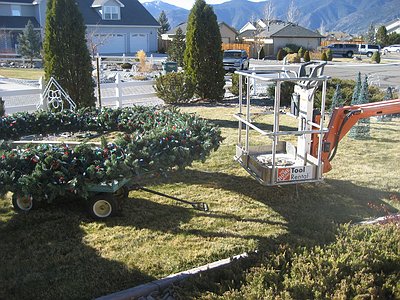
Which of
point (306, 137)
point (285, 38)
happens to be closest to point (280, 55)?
point (285, 38)

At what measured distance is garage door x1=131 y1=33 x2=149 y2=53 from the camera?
152 ft

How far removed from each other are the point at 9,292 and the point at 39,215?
168 cm

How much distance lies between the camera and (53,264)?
4.41m

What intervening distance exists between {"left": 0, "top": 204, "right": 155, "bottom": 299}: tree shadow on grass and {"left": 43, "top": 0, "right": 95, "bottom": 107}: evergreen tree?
660cm

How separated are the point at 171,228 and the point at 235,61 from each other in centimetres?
2696

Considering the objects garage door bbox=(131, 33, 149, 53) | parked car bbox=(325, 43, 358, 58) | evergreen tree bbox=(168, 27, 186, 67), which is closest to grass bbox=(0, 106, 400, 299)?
evergreen tree bbox=(168, 27, 186, 67)

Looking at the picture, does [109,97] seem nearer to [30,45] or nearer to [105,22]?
[30,45]

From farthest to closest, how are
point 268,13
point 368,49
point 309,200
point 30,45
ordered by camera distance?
1. point 268,13
2. point 368,49
3. point 30,45
4. point 309,200

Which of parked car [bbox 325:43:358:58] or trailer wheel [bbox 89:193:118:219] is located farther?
parked car [bbox 325:43:358:58]

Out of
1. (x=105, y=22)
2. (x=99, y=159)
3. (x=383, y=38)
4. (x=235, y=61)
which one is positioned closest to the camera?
(x=99, y=159)

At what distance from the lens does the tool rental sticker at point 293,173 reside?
558 cm

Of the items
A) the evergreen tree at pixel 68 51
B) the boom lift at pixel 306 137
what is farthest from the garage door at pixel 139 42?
the boom lift at pixel 306 137

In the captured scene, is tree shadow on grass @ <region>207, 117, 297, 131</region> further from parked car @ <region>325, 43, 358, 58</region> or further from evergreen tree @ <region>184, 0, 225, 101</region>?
parked car @ <region>325, 43, 358, 58</region>

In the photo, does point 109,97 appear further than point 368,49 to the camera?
No
